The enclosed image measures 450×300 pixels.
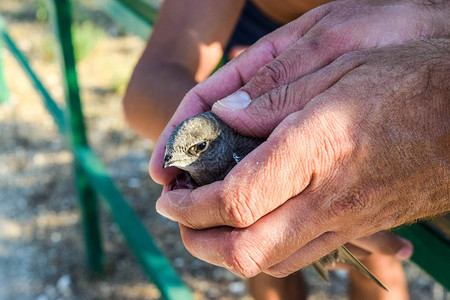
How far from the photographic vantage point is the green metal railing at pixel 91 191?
2.20 m

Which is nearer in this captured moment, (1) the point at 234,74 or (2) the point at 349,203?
(2) the point at 349,203

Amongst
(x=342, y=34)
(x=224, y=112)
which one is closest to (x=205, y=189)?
(x=224, y=112)

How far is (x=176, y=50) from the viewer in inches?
80.7

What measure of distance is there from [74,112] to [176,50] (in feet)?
3.76

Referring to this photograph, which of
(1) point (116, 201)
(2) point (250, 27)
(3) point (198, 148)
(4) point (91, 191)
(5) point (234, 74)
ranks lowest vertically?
(4) point (91, 191)

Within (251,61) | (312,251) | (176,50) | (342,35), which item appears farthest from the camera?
(176,50)

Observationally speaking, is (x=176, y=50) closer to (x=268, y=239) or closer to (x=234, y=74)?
(x=234, y=74)

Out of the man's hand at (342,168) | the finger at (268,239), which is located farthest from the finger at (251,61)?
the finger at (268,239)

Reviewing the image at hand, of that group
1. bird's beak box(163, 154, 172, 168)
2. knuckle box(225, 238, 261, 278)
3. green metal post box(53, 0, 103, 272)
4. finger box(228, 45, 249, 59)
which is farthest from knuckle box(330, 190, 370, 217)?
green metal post box(53, 0, 103, 272)

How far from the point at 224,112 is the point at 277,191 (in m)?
0.30

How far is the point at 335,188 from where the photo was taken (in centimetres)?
112

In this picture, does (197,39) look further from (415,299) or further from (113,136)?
(113,136)

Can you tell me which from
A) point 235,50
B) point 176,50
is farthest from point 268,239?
point 235,50

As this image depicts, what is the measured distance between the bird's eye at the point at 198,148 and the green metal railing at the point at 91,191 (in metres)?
0.92
